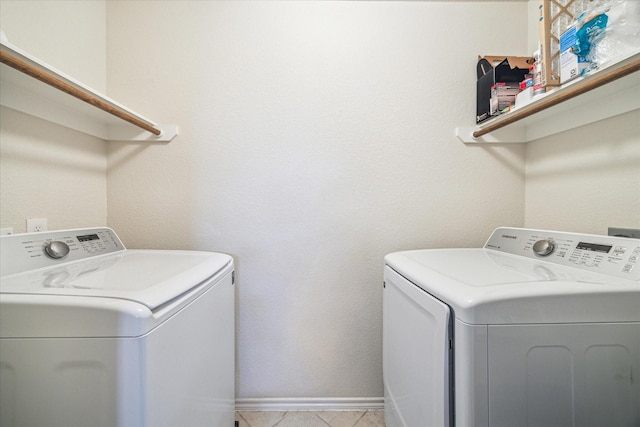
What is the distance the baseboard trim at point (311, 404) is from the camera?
137 cm

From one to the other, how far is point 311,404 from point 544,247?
4.37ft

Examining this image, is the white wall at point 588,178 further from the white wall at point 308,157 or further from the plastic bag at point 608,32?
the plastic bag at point 608,32

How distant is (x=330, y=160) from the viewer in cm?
139

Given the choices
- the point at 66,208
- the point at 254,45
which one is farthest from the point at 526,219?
the point at 66,208

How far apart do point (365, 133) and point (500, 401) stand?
1199 millimetres

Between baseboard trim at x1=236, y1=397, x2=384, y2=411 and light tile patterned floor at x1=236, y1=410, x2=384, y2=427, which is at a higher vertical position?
baseboard trim at x1=236, y1=397, x2=384, y2=411

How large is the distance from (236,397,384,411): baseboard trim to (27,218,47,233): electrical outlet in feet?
4.00

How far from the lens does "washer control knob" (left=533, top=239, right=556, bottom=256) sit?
0.94 metres

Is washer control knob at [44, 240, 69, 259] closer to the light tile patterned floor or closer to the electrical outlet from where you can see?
the electrical outlet

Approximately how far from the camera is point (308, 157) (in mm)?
1387

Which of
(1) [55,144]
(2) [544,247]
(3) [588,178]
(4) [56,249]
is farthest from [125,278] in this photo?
(3) [588,178]

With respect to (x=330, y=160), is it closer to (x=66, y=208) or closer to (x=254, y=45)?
(x=254, y=45)

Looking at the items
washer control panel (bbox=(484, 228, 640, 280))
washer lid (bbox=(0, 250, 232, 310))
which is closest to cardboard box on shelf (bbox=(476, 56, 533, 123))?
washer control panel (bbox=(484, 228, 640, 280))

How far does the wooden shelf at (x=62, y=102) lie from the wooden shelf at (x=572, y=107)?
64.4 inches
